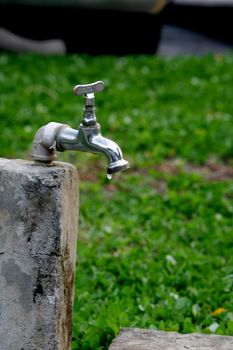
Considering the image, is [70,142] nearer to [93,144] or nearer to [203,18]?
[93,144]

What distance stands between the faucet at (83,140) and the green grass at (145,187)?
2.73 feet

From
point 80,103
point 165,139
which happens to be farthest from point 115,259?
point 80,103

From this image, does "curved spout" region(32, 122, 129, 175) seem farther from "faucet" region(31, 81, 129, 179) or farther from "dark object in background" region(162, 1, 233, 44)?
"dark object in background" region(162, 1, 233, 44)

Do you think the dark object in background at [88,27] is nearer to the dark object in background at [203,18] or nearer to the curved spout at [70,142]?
the dark object in background at [203,18]

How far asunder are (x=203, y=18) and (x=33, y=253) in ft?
34.3

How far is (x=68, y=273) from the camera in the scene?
8.63 feet

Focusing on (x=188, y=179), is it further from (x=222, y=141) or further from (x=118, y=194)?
(x=222, y=141)

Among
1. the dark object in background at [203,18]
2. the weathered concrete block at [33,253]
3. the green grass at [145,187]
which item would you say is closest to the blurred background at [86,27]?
the green grass at [145,187]

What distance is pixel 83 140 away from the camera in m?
2.58

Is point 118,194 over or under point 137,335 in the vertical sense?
over

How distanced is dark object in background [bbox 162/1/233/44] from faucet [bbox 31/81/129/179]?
32.9 feet

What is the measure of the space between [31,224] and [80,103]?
5.25m

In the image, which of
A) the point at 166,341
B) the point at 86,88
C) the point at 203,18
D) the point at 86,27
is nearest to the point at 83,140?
the point at 86,88

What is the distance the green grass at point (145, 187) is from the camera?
3.65 m
